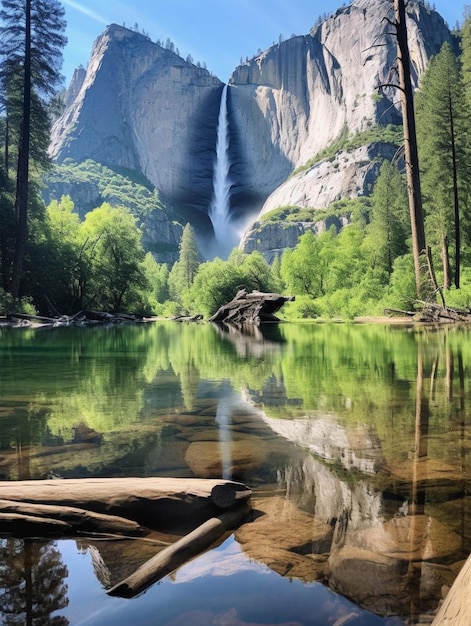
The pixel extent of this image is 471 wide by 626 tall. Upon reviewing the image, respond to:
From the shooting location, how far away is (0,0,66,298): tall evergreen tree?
25.4 meters

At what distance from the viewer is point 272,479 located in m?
3.61

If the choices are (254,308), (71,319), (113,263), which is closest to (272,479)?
(254,308)

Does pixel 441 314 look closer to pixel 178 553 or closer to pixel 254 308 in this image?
pixel 254 308

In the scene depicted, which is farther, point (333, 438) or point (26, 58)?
point (26, 58)

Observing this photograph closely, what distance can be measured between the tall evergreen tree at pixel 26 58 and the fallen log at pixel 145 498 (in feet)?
80.0

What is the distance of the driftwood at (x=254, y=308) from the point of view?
32.5 meters

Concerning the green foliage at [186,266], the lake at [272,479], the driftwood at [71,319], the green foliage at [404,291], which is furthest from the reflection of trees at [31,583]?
the green foliage at [186,266]

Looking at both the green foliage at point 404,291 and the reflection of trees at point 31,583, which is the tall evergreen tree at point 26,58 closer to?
the green foliage at point 404,291

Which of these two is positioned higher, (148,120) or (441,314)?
(148,120)

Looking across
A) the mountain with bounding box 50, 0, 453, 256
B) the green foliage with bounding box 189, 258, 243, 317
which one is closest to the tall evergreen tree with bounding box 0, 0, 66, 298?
the green foliage with bounding box 189, 258, 243, 317

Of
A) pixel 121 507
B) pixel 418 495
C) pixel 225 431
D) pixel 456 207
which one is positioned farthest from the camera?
pixel 456 207

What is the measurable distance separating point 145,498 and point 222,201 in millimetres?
120595

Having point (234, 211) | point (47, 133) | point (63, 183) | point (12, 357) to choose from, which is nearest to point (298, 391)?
point (12, 357)

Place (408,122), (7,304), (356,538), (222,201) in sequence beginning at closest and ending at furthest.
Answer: (356,538) < (408,122) < (7,304) < (222,201)
